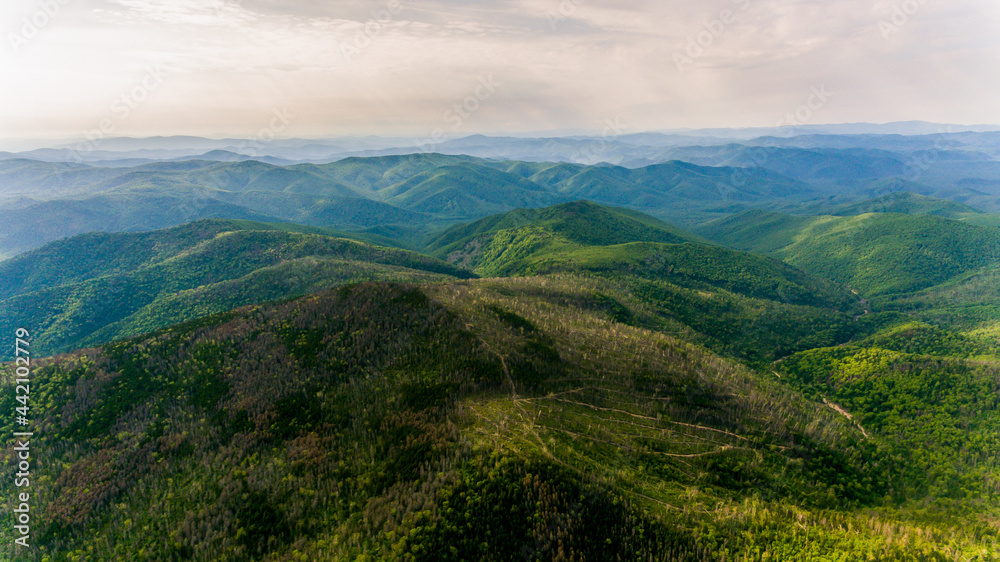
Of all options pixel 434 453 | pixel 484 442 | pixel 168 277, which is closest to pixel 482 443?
pixel 484 442

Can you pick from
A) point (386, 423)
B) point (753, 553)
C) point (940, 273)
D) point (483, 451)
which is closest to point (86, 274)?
point (386, 423)

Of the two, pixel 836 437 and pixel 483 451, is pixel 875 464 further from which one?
pixel 483 451

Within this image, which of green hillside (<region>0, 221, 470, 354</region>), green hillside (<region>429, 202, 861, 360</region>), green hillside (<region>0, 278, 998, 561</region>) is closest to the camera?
green hillside (<region>0, 278, 998, 561</region>)

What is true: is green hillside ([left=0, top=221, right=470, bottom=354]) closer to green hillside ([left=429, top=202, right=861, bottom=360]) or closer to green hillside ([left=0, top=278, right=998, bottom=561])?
green hillside ([left=429, top=202, right=861, bottom=360])

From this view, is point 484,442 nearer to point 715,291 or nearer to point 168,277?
point 715,291

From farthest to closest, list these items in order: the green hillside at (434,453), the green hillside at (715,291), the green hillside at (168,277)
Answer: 1. the green hillside at (168,277)
2. the green hillside at (715,291)
3. the green hillside at (434,453)

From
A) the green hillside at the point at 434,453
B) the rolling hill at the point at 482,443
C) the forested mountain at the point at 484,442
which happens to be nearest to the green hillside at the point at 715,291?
the forested mountain at the point at 484,442

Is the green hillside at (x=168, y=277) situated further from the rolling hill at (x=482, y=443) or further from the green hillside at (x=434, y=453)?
the green hillside at (x=434, y=453)

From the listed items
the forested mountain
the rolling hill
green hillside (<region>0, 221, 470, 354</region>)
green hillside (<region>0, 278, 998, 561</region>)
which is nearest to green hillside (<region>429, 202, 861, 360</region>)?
the forested mountain
